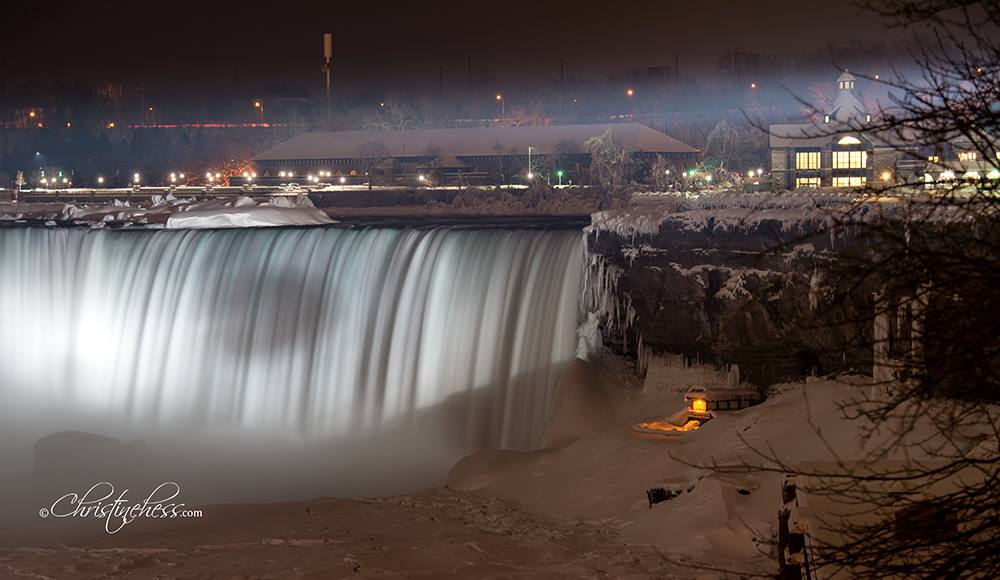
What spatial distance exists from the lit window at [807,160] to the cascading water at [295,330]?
1856cm

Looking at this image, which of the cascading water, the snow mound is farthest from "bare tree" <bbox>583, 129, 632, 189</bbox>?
the cascading water

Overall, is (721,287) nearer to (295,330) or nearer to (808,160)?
(295,330)

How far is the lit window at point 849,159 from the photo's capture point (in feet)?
139

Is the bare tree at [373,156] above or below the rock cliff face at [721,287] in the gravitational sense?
above

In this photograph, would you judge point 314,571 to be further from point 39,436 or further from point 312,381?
point 39,436

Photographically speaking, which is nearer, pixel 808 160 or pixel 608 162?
pixel 808 160

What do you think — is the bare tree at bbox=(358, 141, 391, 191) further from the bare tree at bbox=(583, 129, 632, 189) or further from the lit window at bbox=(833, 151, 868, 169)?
the lit window at bbox=(833, 151, 868, 169)

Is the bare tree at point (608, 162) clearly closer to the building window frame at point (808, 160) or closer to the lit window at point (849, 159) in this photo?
the building window frame at point (808, 160)

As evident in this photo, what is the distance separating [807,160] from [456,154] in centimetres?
3530

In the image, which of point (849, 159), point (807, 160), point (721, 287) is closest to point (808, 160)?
point (807, 160)

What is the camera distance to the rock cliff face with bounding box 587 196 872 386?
20.8 meters

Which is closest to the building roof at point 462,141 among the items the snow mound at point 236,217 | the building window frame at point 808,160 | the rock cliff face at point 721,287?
the building window frame at point 808,160

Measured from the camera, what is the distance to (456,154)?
7612 cm

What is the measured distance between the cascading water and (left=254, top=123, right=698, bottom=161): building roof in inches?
1641
